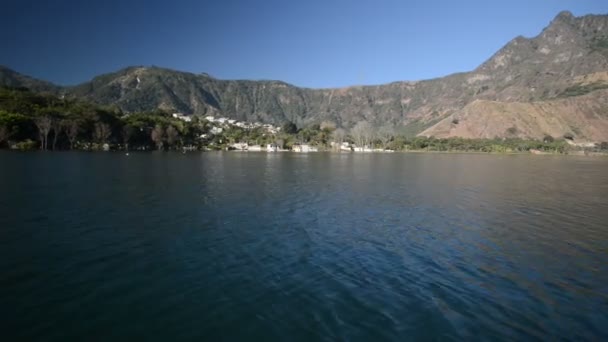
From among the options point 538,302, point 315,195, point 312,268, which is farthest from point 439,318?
point 315,195

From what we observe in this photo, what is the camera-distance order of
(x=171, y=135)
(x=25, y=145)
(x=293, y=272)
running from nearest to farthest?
(x=293, y=272), (x=25, y=145), (x=171, y=135)

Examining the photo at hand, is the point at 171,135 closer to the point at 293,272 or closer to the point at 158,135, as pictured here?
the point at 158,135

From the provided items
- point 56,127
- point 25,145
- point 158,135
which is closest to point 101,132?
point 56,127

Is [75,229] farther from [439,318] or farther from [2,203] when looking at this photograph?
[439,318]

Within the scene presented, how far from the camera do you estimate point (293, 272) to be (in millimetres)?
14117

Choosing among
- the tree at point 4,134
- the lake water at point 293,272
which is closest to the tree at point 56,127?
the tree at point 4,134

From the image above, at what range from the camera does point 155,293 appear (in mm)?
11812

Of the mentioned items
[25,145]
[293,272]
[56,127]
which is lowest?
[293,272]

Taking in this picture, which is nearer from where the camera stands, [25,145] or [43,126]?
[25,145]

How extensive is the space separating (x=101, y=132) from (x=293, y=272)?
141 meters

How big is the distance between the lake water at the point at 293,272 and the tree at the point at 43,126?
100737 millimetres

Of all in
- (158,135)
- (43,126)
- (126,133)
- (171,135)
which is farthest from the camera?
(171,135)

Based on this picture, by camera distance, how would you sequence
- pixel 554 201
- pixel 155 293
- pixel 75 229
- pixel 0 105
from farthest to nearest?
pixel 0 105, pixel 554 201, pixel 75 229, pixel 155 293

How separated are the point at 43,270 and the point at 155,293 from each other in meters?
5.17
